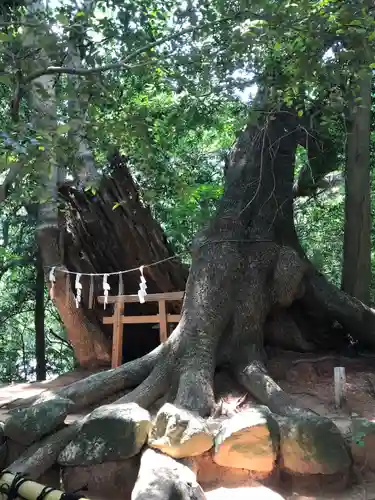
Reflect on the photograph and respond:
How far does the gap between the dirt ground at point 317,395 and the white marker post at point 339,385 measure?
0.08 metres

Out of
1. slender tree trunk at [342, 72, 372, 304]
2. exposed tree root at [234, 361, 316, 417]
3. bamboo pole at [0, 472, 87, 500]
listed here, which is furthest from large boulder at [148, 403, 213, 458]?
slender tree trunk at [342, 72, 372, 304]

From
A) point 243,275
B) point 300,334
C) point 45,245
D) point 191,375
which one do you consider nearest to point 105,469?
point 191,375

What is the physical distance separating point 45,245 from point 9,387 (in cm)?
270

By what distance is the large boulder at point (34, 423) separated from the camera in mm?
4809

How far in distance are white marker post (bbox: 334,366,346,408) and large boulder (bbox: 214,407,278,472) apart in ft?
4.50

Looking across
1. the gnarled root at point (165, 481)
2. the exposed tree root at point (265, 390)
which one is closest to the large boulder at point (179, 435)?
the gnarled root at point (165, 481)

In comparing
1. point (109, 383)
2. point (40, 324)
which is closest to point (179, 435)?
point (109, 383)

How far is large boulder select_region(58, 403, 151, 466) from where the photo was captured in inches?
176

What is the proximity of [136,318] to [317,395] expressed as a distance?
322cm

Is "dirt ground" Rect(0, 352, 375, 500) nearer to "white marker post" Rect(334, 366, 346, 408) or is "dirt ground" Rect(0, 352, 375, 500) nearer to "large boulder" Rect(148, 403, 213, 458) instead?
"white marker post" Rect(334, 366, 346, 408)

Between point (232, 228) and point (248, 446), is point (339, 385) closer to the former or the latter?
point (248, 446)

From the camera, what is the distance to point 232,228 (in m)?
7.21

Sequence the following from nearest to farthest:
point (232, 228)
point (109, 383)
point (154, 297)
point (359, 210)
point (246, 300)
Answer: point (109, 383), point (246, 300), point (232, 228), point (359, 210), point (154, 297)

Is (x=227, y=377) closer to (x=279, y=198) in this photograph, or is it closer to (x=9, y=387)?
(x=279, y=198)
